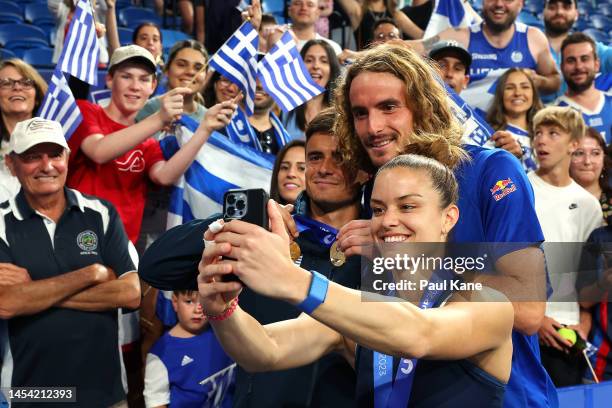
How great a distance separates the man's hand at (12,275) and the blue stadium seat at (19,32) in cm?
591

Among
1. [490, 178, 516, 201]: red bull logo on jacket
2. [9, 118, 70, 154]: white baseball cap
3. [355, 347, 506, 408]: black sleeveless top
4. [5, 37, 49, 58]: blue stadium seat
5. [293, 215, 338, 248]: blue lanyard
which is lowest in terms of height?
[355, 347, 506, 408]: black sleeveless top

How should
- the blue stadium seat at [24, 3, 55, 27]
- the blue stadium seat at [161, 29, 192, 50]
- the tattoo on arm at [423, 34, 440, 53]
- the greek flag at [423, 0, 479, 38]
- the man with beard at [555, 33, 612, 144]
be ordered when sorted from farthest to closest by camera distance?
the blue stadium seat at [24, 3, 55, 27] < the blue stadium seat at [161, 29, 192, 50] < the greek flag at [423, 0, 479, 38] < the tattoo on arm at [423, 34, 440, 53] < the man with beard at [555, 33, 612, 144]

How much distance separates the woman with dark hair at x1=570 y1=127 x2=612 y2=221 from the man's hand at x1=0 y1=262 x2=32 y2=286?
349 cm

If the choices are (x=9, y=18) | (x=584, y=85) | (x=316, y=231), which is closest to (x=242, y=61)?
(x=316, y=231)

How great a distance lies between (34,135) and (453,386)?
9.33 feet

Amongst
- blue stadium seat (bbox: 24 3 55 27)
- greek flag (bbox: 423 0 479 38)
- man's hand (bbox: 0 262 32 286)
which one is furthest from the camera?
blue stadium seat (bbox: 24 3 55 27)

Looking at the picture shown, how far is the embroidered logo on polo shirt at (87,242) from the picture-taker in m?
4.18

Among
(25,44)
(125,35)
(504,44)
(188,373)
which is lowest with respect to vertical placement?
(188,373)

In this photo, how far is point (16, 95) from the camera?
16.5 ft

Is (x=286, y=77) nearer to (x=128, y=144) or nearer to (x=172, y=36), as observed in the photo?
(x=128, y=144)

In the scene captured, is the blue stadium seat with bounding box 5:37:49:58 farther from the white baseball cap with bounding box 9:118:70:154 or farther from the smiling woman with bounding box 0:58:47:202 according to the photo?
the white baseball cap with bounding box 9:118:70:154

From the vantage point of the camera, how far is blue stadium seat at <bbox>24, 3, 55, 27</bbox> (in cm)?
1010

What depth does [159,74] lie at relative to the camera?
690cm

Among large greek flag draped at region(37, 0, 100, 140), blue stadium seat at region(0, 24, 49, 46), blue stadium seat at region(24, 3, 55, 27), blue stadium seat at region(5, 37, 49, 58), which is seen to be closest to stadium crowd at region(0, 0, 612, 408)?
large greek flag draped at region(37, 0, 100, 140)
